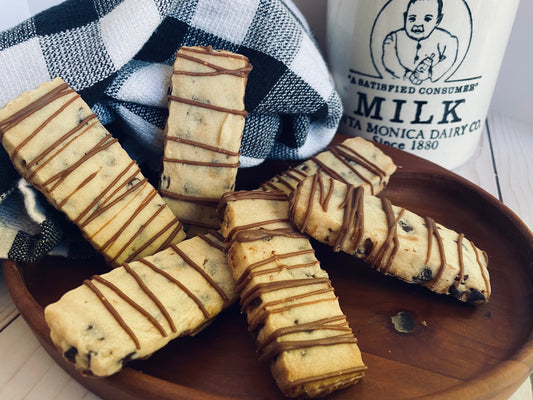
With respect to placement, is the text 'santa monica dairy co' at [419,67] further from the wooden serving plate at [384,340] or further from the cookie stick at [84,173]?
the cookie stick at [84,173]

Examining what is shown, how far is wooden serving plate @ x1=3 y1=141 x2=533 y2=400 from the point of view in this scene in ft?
1.79

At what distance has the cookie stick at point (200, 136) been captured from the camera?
2.36 feet

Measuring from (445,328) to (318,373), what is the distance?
22cm

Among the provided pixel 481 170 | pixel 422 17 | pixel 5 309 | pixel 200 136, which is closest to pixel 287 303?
pixel 200 136

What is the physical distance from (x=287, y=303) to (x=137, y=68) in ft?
1.46

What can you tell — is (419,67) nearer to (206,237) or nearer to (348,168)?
(348,168)

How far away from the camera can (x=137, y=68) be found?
778 mm

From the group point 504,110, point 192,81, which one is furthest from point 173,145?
point 504,110

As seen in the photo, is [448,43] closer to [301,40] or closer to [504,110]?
[301,40]

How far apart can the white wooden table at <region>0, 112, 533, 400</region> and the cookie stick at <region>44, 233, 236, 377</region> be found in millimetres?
100

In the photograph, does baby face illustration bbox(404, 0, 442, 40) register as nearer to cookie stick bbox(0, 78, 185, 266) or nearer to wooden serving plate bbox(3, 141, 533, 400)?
wooden serving plate bbox(3, 141, 533, 400)

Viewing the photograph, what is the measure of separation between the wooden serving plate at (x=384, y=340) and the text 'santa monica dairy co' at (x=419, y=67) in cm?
21

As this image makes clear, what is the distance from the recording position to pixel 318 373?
52cm

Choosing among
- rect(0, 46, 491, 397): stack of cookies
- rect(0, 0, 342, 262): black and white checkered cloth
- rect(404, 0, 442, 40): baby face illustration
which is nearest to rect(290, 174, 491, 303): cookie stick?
rect(0, 46, 491, 397): stack of cookies
